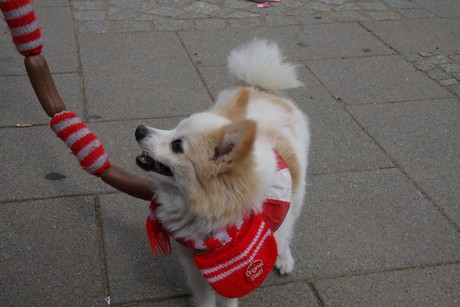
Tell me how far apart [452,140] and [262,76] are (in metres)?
2.33

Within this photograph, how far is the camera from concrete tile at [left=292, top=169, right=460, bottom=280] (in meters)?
3.27

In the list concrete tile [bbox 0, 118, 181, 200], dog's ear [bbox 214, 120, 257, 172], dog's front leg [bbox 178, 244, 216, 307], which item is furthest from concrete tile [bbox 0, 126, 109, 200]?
dog's ear [bbox 214, 120, 257, 172]

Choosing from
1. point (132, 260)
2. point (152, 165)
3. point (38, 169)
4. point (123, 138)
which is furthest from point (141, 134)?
point (123, 138)

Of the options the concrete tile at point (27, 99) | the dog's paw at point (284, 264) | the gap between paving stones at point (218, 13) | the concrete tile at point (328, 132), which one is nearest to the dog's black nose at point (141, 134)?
the dog's paw at point (284, 264)

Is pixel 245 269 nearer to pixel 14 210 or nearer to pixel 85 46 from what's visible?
pixel 14 210

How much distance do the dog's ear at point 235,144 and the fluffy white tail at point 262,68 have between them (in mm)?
1230

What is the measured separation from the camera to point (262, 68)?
11.0ft

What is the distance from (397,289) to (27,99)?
3.88m

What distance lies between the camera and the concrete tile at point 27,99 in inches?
179

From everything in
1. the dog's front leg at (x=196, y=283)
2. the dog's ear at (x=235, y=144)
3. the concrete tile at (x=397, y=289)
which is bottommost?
the concrete tile at (x=397, y=289)

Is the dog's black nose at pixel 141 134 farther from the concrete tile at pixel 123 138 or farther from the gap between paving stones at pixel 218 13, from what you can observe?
the gap between paving stones at pixel 218 13

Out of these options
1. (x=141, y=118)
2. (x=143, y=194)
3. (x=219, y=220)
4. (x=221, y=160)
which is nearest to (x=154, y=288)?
(x=143, y=194)

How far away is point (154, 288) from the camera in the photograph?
9.82 feet

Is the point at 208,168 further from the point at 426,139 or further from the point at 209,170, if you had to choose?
the point at 426,139
